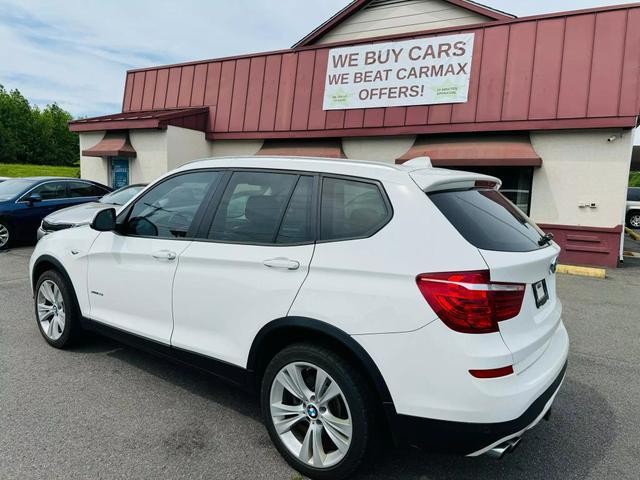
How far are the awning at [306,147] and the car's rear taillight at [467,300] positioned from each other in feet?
30.8

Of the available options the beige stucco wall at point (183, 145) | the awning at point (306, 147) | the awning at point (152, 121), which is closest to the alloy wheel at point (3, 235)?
the beige stucco wall at point (183, 145)

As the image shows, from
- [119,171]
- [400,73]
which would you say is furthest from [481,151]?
[119,171]

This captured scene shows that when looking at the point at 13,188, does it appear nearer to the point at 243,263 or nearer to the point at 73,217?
the point at 73,217

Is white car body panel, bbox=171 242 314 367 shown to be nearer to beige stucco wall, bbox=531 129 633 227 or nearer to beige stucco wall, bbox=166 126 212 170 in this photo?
beige stucco wall, bbox=531 129 633 227

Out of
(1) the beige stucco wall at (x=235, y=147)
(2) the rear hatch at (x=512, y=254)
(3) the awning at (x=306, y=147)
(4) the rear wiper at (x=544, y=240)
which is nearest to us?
(2) the rear hatch at (x=512, y=254)

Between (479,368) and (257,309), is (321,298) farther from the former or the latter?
(479,368)

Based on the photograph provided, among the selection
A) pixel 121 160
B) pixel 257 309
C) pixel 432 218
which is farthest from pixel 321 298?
pixel 121 160

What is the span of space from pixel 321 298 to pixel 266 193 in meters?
0.86

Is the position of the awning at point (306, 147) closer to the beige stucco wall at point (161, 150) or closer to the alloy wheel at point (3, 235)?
the beige stucco wall at point (161, 150)

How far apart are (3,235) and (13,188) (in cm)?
131

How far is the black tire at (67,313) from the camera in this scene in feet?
12.5

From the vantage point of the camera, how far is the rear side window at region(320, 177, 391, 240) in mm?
2318

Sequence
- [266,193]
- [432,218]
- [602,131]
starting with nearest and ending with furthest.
A: [432,218]
[266,193]
[602,131]

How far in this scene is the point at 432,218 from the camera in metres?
2.16
